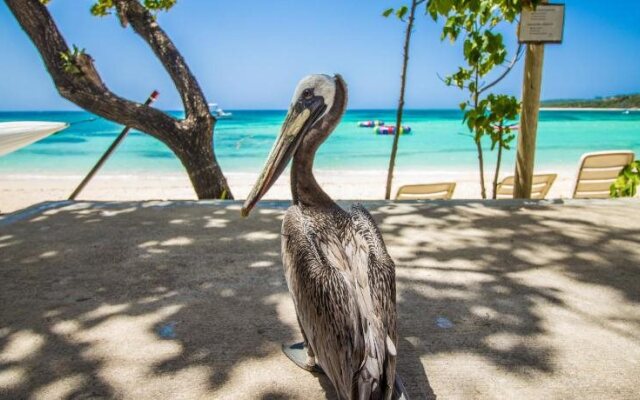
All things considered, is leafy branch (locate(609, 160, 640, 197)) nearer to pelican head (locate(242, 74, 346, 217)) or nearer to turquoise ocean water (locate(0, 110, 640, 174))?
pelican head (locate(242, 74, 346, 217))

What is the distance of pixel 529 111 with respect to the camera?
14.2 ft

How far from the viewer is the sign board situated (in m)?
4.05

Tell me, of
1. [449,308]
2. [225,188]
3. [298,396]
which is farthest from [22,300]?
[225,188]

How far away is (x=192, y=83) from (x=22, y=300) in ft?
11.9

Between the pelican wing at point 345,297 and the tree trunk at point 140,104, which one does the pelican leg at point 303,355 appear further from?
the tree trunk at point 140,104

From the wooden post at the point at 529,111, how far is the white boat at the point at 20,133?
605 centimetres

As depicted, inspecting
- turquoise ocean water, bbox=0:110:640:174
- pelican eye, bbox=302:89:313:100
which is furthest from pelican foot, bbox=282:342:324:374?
turquoise ocean water, bbox=0:110:640:174

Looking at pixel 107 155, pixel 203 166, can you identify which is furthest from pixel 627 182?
pixel 107 155

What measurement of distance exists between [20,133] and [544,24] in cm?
642

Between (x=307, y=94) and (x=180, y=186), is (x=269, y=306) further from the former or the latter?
(x=180, y=186)

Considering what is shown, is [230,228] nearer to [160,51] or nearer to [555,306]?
[555,306]

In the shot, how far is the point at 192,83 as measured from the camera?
5.41m

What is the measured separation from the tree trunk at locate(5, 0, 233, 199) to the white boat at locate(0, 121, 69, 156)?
1.22 m

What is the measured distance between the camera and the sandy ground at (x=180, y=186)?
10094 millimetres
